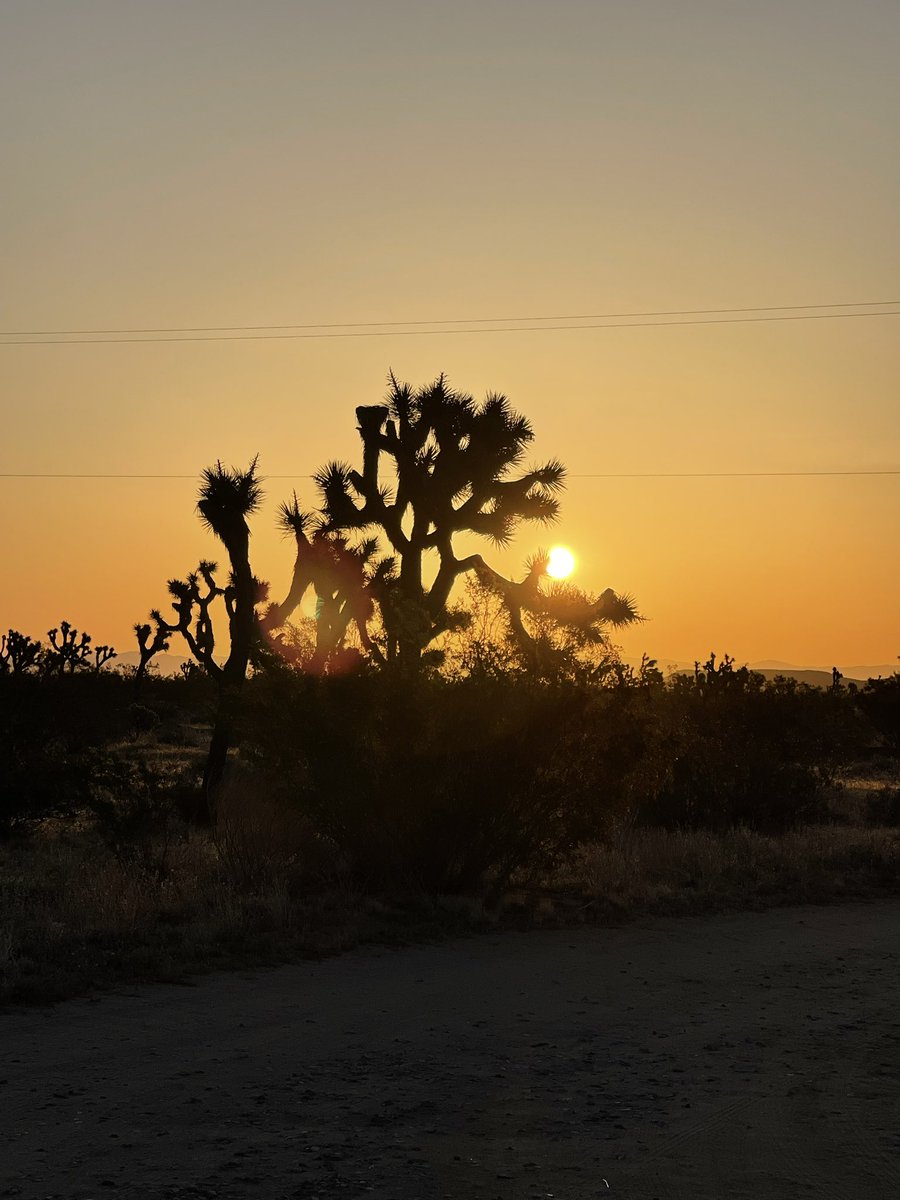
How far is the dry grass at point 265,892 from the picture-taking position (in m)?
11.1

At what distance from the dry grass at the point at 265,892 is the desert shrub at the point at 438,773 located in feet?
1.81

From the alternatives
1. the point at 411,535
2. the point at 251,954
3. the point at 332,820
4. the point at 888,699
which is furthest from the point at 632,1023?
the point at 888,699

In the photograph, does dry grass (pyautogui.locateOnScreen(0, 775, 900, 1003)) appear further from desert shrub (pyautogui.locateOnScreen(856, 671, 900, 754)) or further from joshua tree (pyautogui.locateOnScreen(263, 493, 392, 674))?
desert shrub (pyautogui.locateOnScreen(856, 671, 900, 754))

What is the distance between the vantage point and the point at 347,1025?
930 cm

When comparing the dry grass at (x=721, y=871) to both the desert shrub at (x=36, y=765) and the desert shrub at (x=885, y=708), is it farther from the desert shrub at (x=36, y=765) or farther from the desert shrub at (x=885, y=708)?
the desert shrub at (x=885, y=708)

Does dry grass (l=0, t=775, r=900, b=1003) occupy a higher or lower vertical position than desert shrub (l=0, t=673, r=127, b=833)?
lower

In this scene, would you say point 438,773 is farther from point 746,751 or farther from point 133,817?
point 746,751

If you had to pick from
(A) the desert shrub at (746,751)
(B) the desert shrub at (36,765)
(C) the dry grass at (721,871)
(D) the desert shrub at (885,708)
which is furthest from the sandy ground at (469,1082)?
(D) the desert shrub at (885,708)

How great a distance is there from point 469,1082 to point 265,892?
6.21m

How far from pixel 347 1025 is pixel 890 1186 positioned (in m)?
4.31

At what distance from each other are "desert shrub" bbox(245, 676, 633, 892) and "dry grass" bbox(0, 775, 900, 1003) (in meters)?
0.55

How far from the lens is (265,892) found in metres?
13.6

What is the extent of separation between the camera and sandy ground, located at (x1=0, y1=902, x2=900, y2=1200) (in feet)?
19.7

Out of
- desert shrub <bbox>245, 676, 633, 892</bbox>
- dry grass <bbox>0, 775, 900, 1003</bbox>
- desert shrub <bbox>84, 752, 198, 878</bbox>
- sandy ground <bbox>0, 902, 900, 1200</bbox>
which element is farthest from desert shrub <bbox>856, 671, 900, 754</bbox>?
sandy ground <bbox>0, 902, 900, 1200</bbox>
